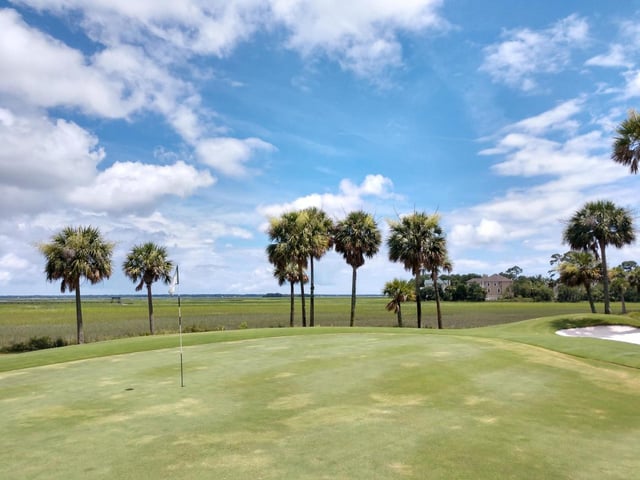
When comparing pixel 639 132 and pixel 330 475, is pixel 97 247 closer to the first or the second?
pixel 330 475

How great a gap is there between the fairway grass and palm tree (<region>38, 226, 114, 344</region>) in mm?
19150

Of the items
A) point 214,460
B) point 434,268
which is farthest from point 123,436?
point 434,268

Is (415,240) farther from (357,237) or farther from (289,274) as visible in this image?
(289,274)

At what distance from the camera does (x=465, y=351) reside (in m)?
16.3

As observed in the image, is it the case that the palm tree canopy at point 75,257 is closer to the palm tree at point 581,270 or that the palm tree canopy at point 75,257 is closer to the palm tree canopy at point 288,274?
the palm tree canopy at point 288,274

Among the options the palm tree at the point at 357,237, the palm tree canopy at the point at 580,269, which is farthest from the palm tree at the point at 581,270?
the palm tree at the point at 357,237

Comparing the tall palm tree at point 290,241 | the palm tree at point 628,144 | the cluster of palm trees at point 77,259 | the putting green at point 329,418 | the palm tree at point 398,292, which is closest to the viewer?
the putting green at point 329,418

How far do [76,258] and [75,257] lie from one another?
13cm

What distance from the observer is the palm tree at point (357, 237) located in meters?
43.1

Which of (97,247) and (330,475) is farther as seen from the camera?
(97,247)

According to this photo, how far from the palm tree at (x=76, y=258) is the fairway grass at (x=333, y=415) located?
19.1 metres

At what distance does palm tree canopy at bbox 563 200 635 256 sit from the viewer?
127 feet

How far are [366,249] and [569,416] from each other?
3469cm

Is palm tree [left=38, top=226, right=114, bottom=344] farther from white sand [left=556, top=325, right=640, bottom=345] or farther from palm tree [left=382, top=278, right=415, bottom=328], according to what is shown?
white sand [left=556, top=325, right=640, bottom=345]
